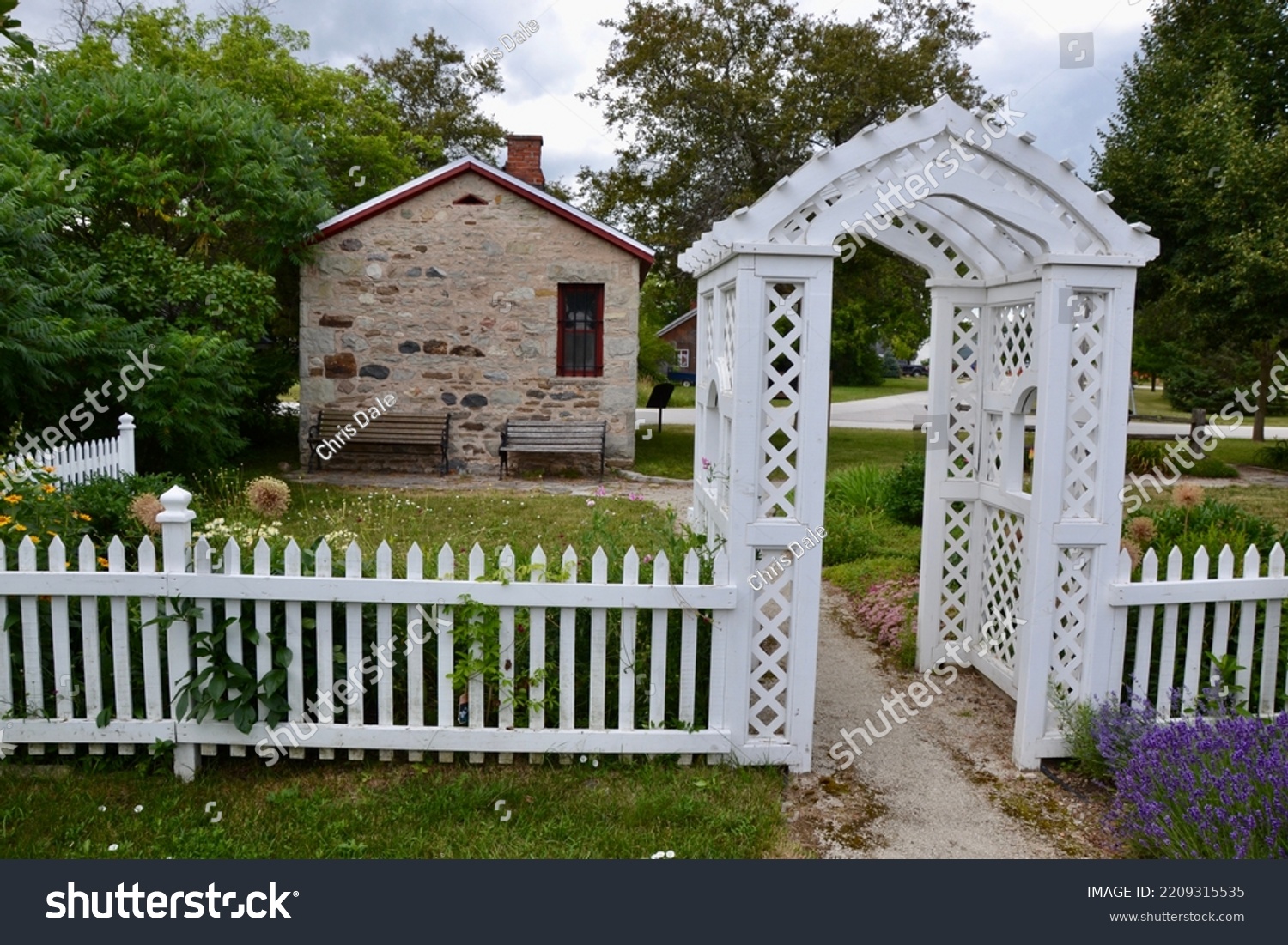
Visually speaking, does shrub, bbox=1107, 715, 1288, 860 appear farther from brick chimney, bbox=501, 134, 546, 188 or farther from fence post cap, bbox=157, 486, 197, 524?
brick chimney, bbox=501, 134, 546, 188

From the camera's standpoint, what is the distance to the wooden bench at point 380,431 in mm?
14617

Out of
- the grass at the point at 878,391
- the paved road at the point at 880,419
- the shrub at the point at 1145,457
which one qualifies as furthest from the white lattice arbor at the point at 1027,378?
the grass at the point at 878,391

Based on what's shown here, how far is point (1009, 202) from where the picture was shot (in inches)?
175

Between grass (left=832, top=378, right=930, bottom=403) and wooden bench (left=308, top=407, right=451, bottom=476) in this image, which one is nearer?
wooden bench (left=308, top=407, right=451, bottom=476)

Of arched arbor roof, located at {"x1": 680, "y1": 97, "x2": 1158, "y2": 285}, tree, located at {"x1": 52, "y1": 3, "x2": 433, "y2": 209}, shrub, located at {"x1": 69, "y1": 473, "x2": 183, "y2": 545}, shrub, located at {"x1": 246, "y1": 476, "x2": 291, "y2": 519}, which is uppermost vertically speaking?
tree, located at {"x1": 52, "y1": 3, "x2": 433, "y2": 209}

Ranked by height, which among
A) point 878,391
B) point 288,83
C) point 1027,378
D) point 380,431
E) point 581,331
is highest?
point 288,83

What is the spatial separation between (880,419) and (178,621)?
25.8 meters

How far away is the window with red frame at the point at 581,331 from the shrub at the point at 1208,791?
11836mm

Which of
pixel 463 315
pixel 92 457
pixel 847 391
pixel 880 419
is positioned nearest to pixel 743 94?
pixel 463 315

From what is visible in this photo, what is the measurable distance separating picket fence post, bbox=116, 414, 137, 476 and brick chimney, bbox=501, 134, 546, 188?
8766 mm

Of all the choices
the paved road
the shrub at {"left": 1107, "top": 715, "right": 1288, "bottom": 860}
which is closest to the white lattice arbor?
the shrub at {"left": 1107, "top": 715, "right": 1288, "bottom": 860}

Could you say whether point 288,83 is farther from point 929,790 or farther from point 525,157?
point 929,790

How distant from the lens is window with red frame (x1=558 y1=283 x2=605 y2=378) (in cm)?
1520

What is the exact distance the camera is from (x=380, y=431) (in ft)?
48.2
